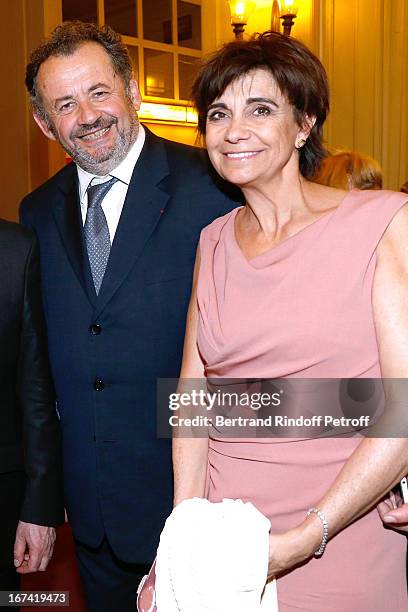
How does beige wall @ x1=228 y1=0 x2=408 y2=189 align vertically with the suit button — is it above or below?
above

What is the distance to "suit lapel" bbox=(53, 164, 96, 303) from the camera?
2164 millimetres

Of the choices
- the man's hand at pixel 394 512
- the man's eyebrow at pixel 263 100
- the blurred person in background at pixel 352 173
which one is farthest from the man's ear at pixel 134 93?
the man's hand at pixel 394 512

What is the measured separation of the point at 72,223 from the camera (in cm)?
224

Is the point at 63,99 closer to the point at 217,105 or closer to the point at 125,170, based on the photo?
the point at 125,170

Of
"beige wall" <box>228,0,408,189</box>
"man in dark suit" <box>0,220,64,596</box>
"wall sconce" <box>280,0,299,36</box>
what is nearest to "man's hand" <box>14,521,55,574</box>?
"man in dark suit" <box>0,220,64,596</box>

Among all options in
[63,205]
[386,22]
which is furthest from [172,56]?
[63,205]

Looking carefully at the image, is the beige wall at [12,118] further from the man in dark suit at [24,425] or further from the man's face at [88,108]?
the man in dark suit at [24,425]

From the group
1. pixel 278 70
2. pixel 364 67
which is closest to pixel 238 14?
pixel 364 67

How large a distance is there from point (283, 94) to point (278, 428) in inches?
28.6

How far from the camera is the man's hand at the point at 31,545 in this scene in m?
2.12

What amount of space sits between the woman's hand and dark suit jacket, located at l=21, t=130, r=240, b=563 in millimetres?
685

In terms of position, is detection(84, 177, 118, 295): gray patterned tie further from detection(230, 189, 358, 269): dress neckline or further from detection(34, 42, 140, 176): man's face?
detection(230, 189, 358, 269): dress neckline

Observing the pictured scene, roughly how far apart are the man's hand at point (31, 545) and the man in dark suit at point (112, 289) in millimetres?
134

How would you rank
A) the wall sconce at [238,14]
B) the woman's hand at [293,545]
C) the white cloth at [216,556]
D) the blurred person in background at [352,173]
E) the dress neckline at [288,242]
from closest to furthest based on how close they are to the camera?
the white cloth at [216,556], the woman's hand at [293,545], the dress neckline at [288,242], the blurred person in background at [352,173], the wall sconce at [238,14]
